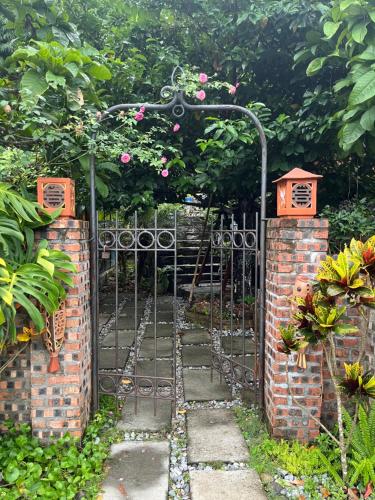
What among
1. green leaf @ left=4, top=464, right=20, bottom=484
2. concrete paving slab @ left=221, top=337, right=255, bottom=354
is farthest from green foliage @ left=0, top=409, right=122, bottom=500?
concrete paving slab @ left=221, top=337, right=255, bottom=354

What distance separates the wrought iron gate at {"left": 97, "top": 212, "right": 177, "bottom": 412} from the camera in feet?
8.82

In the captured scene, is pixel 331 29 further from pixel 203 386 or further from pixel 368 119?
pixel 203 386

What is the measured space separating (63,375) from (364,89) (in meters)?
2.51

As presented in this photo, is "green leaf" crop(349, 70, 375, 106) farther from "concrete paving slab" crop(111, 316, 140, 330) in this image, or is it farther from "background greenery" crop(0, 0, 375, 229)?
"concrete paving slab" crop(111, 316, 140, 330)

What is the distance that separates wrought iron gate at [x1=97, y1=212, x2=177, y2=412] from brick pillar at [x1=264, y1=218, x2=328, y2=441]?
720mm

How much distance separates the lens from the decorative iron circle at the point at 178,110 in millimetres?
2691

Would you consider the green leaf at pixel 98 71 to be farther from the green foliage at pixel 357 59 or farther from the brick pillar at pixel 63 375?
the green foliage at pixel 357 59

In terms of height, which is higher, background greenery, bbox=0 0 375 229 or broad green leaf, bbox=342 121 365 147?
background greenery, bbox=0 0 375 229

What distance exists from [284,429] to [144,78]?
3.37 m

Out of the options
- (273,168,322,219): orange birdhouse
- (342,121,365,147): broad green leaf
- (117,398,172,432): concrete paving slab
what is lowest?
(117,398,172,432): concrete paving slab

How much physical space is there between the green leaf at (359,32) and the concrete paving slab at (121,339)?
359 centimetres

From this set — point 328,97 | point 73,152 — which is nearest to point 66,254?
point 73,152

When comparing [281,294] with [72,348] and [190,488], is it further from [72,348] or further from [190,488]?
[72,348]

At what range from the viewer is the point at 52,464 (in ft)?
7.04
